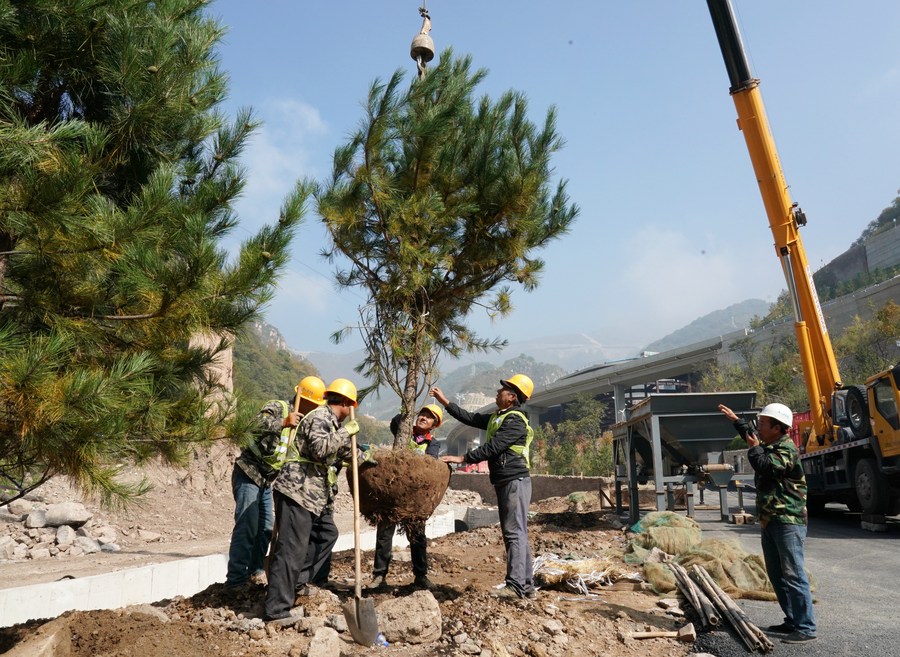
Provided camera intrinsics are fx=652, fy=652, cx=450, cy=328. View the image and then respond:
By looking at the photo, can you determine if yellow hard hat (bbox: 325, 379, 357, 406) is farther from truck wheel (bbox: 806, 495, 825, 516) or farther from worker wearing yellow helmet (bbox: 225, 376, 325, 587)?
truck wheel (bbox: 806, 495, 825, 516)

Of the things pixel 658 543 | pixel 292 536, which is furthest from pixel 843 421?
pixel 292 536

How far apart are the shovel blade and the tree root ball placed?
72 cm

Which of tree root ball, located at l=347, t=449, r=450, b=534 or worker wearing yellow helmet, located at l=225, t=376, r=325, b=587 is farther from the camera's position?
worker wearing yellow helmet, located at l=225, t=376, r=325, b=587

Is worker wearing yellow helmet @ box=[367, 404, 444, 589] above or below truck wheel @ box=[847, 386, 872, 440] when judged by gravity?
below

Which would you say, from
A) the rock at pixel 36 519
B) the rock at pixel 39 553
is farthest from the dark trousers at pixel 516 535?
the rock at pixel 36 519

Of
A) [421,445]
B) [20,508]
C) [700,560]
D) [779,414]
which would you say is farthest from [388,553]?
[20,508]

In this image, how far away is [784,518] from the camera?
157 inches

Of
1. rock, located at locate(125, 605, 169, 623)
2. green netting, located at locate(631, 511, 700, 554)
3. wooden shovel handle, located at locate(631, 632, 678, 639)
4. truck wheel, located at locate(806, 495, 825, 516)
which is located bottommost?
wooden shovel handle, located at locate(631, 632, 678, 639)

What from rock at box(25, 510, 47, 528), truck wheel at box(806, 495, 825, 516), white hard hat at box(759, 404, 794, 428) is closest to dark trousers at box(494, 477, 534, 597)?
white hard hat at box(759, 404, 794, 428)

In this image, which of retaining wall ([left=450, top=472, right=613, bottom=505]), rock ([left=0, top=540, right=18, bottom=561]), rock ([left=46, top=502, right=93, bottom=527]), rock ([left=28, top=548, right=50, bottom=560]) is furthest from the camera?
retaining wall ([left=450, top=472, right=613, bottom=505])

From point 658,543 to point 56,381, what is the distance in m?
5.50

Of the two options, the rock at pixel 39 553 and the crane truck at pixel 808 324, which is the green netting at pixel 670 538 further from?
the rock at pixel 39 553

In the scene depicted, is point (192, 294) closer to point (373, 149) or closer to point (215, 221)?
point (215, 221)

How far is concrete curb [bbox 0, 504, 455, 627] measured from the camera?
5117 mm
